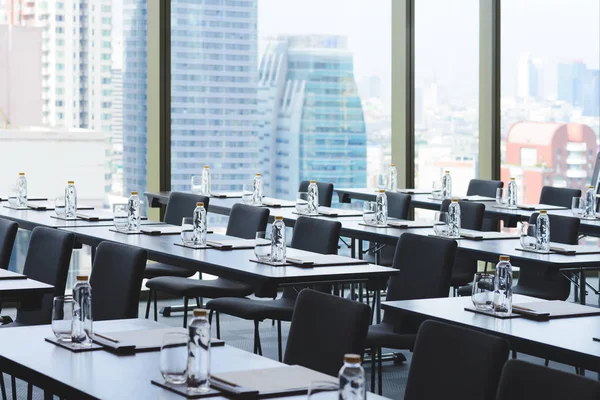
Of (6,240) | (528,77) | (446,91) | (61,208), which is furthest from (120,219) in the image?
(528,77)

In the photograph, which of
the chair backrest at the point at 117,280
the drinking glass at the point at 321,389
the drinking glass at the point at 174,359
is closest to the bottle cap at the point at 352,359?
the drinking glass at the point at 321,389

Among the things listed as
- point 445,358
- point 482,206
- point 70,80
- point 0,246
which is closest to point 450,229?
point 482,206

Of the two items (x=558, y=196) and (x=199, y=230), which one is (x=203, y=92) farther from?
(x=199, y=230)

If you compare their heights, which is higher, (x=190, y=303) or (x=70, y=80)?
(x=70, y=80)

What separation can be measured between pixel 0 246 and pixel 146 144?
144 inches

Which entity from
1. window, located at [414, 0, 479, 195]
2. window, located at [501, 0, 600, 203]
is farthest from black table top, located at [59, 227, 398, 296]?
window, located at [501, 0, 600, 203]

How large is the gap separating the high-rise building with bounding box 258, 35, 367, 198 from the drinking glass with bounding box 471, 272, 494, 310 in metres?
5.69

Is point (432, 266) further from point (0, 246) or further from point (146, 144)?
point (146, 144)

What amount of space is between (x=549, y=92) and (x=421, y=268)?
595 centimetres

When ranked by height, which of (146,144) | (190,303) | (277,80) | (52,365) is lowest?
(190,303)

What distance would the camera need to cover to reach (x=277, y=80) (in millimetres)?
9438

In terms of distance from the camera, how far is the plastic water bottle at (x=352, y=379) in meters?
2.16

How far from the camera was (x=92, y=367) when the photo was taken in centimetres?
296

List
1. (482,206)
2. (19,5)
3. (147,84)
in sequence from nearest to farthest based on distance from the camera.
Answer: (482,206), (19,5), (147,84)
